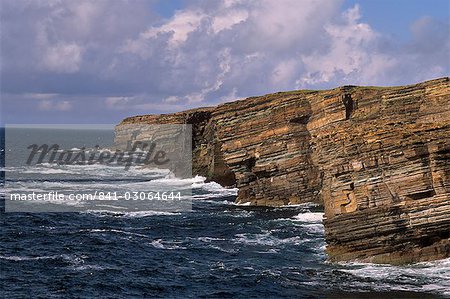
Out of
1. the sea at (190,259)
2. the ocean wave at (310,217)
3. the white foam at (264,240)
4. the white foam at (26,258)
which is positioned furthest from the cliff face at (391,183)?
the white foam at (26,258)

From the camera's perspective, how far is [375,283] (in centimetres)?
3862

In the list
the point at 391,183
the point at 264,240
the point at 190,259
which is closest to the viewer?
the point at 391,183

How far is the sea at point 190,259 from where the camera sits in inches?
1517

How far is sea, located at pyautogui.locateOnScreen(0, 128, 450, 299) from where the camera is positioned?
126 ft

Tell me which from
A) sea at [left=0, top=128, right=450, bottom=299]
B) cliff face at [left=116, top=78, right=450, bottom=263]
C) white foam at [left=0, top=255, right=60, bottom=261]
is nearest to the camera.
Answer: sea at [left=0, top=128, right=450, bottom=299]

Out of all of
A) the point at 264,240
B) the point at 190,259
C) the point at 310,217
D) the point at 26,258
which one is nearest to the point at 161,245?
the point at 190,259

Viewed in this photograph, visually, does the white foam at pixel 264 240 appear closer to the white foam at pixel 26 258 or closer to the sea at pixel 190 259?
the sea at pixel 190 259

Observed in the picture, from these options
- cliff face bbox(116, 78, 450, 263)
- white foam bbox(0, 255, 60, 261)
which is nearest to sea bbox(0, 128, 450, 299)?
white foam bbox(0, 255, 60, 261)

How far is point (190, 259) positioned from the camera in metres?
47.5

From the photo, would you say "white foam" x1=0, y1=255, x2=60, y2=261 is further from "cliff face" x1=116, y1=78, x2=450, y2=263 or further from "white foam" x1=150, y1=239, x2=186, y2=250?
"cliff face" x1=116, y1=78, x2=450, y2=263

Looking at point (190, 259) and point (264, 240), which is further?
point (264, 240)

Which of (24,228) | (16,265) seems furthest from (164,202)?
(16,265)

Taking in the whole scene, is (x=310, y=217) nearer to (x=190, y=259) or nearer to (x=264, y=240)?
(x=264, y=240)

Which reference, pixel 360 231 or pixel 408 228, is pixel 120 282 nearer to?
pixel 360 231
